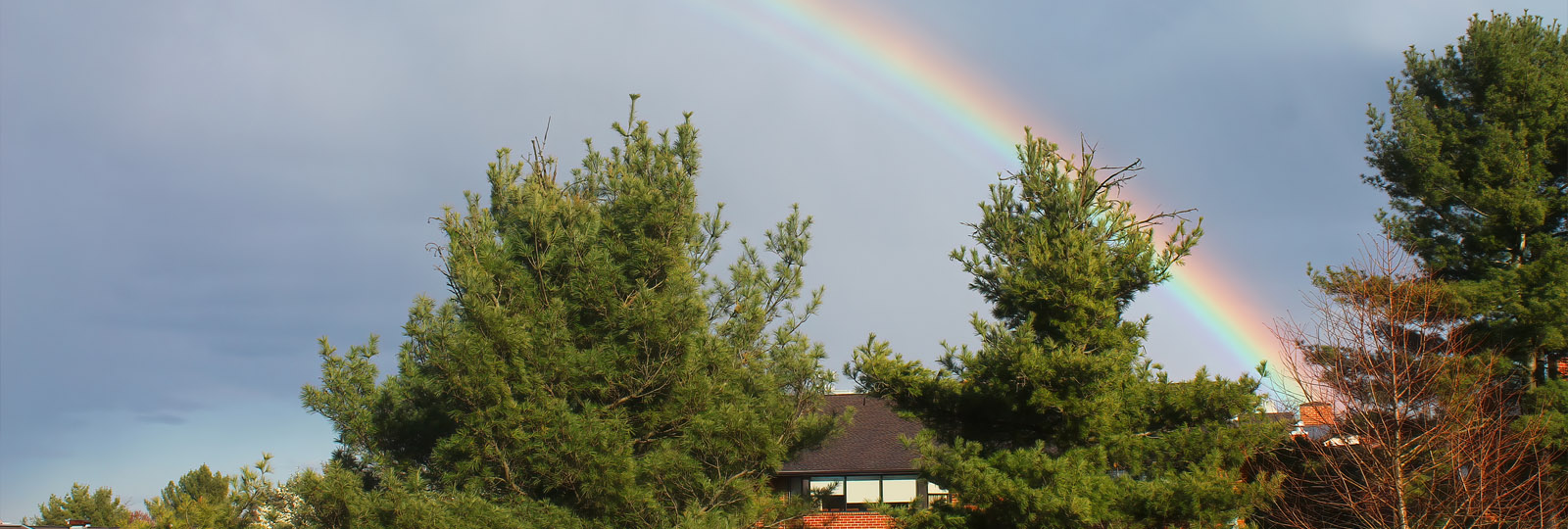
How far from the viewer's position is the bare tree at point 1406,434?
11.3 m

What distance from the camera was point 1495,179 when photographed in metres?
15.6

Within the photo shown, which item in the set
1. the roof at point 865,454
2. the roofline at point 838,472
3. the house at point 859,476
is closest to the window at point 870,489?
the house at point 859,476

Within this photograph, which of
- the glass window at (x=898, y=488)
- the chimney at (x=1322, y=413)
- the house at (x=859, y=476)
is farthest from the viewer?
the glass window at (x=898, y=488)

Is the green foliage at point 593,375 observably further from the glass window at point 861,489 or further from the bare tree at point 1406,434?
the glass window at point 861,489

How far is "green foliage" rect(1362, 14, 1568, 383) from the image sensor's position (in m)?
14.7

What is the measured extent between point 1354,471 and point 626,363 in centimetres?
971

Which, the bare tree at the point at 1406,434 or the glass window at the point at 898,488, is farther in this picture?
the glass window at the point at 898,488

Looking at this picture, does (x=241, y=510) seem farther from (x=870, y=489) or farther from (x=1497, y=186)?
(x=1497, y=186)

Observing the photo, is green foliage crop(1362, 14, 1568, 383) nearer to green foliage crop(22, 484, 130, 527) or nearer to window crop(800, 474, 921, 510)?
window crop(800, 474, 921, 510)

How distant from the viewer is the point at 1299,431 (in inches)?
599

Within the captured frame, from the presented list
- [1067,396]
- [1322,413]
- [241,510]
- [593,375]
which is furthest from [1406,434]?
[241,510]

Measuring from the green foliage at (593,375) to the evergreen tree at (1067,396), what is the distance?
1.63 metres

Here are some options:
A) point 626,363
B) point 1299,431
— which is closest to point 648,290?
point 626,363

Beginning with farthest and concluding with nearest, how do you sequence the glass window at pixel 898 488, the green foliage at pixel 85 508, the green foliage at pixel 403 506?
the green foliage at pixel 85 508 → the glass window at pixel 898 488 → the green foliage at pixel 403 506
